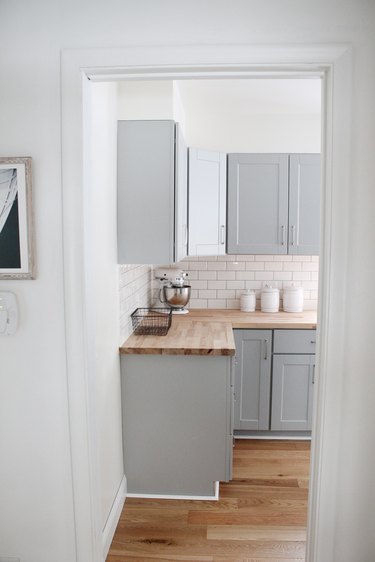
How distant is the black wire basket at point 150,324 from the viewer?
2.86 m

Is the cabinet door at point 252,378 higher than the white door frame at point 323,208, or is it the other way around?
the white door frame at point 323,208

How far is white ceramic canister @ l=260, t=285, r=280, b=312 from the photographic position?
12.1ft

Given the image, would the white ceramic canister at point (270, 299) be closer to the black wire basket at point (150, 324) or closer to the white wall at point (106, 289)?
the black wire basket at point (150, 324)

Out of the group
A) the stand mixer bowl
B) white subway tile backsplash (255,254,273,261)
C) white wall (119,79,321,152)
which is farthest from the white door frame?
white subway tile backsplash (255,254,273,261)

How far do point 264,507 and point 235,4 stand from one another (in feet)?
8.37

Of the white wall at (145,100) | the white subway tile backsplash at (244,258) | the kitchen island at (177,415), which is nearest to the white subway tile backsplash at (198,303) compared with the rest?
the white subway tile backsplash at (244,258)

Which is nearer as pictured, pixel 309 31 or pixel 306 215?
pixel 309 31

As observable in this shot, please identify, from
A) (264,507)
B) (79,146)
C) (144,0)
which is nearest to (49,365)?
(79,146)

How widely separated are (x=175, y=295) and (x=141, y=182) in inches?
48.4

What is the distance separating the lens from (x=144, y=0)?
150cm

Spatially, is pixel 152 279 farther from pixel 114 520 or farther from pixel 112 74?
pixel 112 74

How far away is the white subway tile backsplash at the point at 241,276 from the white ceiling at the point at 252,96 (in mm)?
1235

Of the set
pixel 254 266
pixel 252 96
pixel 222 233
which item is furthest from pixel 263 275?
pixel 252 96

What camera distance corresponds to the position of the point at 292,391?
11.0 ft
